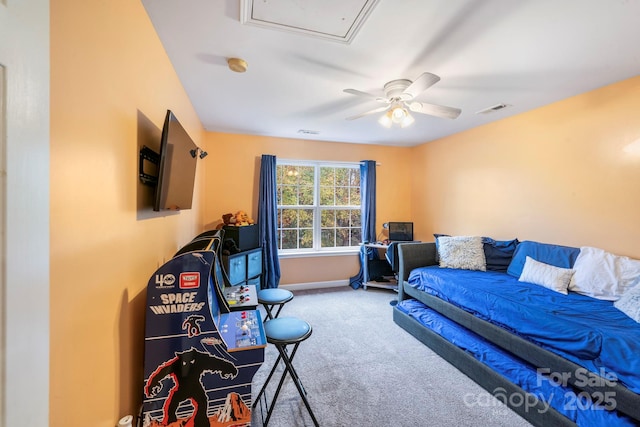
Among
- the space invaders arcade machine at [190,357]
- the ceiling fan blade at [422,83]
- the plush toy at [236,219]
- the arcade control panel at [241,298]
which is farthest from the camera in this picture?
the plush toy at [236,219]

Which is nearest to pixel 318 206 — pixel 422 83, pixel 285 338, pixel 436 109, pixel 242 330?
pixel 436 109

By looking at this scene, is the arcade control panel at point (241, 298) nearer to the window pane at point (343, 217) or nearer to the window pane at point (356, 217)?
the window pane at point (343, 217)

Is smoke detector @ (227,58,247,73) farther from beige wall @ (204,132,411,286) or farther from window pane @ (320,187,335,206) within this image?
window pane @ (320,187,335,206)

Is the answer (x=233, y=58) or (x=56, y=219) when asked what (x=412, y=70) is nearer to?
(x=233, y=58)

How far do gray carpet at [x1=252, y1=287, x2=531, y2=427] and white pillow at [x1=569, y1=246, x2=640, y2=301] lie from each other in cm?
131

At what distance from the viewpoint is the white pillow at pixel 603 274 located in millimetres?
2131

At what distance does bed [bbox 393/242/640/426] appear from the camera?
4.90ft

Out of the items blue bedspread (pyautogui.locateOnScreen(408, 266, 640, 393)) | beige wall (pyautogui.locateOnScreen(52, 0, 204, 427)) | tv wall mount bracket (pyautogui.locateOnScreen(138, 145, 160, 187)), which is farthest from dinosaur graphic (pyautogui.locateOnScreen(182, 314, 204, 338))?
blue bedspread (pyautogui.locateOnScreen(408, 266, 640, 393))

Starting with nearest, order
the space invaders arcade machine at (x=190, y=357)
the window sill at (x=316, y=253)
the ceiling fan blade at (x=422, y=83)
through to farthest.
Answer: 1. the space invaders arcade machine at (x=190, y=357)
2. the ceiling fan blade at (x=422, y=83)
3. the window sill at (x=316, y=253)

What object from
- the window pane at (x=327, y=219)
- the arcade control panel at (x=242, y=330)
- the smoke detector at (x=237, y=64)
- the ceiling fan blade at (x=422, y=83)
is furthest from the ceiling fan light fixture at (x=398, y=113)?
the window pane at (x=327, y=219)

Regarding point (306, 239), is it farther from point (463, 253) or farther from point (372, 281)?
point (463, 253)

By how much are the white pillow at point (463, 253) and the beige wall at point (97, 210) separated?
3210 mm

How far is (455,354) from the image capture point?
233cm

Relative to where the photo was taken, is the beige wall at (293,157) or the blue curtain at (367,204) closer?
the beige wall at (293,157)
